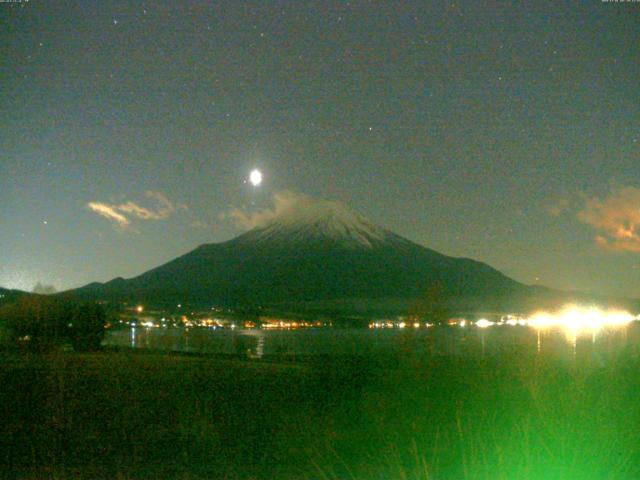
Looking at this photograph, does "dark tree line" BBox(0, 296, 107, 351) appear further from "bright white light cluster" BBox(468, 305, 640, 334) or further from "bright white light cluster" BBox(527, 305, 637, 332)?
"bright white light cluster" BBox(468, 305, 640, 334)

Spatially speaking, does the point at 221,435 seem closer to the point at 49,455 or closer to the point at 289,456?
the point at 289,456

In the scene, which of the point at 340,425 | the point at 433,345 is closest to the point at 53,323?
the point at 433,345

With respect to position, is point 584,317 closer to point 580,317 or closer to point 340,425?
point 580,317

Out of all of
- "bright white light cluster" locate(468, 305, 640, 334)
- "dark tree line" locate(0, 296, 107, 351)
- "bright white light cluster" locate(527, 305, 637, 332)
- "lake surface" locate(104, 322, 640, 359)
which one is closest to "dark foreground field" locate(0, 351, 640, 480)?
"lake surface" locate(104, 322, 640, 359)

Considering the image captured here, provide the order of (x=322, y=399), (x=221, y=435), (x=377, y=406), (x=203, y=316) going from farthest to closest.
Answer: (x=203, y=316), (x=322, y=399), (x=377, y=406), (x=221, y=435)

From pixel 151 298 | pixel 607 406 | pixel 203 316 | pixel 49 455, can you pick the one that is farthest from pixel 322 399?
pixel 151 298

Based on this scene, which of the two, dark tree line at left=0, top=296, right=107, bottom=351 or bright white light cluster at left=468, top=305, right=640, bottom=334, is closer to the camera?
dark tree line at left=0, top=296, right=107, bottom=351

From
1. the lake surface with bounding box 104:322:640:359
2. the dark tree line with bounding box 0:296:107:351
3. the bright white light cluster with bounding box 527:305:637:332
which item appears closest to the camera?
the lake surface with bounding box 104:322:640:359
